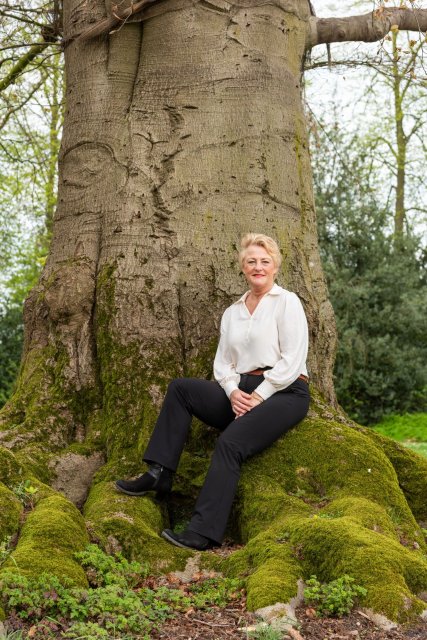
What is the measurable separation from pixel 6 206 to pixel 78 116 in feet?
62.6

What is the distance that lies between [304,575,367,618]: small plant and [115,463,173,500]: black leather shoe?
1.57 meters

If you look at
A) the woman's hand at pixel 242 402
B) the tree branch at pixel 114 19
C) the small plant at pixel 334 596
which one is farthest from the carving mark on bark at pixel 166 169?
the small plant at pixel 334 596

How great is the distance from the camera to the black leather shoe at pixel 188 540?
4953 millimetres

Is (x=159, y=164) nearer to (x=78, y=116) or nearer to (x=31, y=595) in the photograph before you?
(x=78, y=116)

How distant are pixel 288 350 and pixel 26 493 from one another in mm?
2031

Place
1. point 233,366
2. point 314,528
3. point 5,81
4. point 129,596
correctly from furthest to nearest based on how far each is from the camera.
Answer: point 5,81 → point 233,366 → point 314,528 → point 129,596

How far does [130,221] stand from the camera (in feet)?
21.2

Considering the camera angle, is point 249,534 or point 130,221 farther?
point 130,221

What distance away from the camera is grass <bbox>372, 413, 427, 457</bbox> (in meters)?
14.5

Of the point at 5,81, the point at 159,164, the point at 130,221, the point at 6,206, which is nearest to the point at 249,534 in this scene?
the point at 130,221

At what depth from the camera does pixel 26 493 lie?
4.96 metres

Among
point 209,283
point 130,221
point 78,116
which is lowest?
point 209,283

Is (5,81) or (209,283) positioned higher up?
(5,81)

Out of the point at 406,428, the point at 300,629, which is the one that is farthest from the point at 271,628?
the point at 406,428
